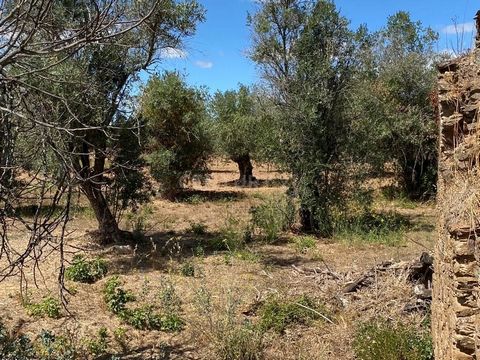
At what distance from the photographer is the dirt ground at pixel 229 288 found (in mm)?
6152

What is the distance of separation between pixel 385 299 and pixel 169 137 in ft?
41.1

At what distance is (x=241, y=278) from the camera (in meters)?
8.93

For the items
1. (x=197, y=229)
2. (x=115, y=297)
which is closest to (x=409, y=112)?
(x=197, y=229)

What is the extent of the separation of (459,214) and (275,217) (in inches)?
348

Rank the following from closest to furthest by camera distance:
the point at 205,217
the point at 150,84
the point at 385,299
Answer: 1. the point at 385,299
2. the point at 205,217
3. the point at 150,84

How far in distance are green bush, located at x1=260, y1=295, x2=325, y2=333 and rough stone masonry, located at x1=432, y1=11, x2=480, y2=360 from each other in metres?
1.86

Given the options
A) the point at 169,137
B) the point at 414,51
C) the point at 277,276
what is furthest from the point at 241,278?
the point at 414,51

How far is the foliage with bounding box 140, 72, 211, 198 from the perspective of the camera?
17914 millimetres

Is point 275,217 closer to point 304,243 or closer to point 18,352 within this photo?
point 304,243

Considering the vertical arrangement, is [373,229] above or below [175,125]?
below

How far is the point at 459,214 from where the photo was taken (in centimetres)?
407

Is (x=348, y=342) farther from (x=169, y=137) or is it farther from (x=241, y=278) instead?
(x=169, y=137)

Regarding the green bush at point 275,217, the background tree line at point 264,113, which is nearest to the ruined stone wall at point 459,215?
the background tree line at point 264,113

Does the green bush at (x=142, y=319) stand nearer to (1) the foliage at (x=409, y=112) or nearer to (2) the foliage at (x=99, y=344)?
(2) the foliage at (x=99, y=344)
